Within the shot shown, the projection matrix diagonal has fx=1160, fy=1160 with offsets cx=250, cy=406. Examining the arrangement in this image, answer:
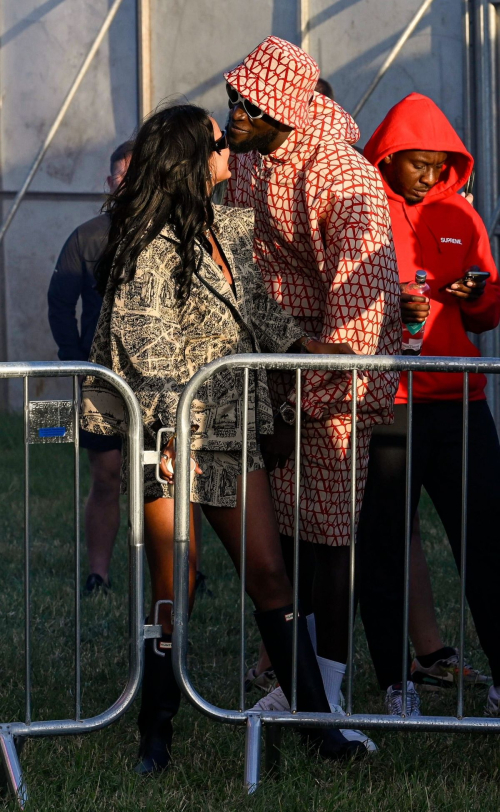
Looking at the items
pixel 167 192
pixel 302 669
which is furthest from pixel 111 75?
pixel 302 669

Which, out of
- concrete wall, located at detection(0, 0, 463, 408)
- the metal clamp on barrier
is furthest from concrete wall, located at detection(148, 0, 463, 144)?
the metal clamp on barrier

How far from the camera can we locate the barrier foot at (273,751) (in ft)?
10.4

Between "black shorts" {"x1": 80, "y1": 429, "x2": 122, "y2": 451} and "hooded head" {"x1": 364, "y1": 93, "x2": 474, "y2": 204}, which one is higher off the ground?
"hooded head" {"x1": 364, "y1": 93, "x2": 474, "y2": 204}

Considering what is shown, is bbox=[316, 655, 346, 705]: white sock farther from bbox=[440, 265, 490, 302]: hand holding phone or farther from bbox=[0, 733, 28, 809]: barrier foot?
bbox=[440, 265, 490, 302]: hand holding phone

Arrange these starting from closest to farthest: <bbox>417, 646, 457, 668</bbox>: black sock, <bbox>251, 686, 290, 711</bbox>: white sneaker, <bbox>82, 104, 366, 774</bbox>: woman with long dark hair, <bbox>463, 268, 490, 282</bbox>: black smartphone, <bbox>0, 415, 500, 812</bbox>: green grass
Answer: <bbox>0, 415, 500, 812</bbox>: green grass → <bbox>82, 104, 366, 774</bbox>: woman with long dark hair → <bbox>251, 686, 290, 711</bbox>: white sneaker → <bbox>463, 268, 490, 282</bbox>: black smartphone → <bbox>417, 646, 457, 668</bbox>: black sock

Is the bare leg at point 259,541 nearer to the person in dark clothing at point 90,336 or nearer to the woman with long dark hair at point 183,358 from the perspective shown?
the woman with long dark hair at point 183,358

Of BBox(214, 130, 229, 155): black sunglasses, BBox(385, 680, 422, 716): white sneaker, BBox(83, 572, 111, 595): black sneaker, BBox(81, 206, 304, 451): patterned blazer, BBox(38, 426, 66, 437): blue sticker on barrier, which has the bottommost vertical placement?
BBox(385, 680, 422, 716): white sneaker

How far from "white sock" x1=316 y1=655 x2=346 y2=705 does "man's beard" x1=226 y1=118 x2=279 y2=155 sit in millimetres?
1553

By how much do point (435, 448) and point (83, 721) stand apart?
149cm

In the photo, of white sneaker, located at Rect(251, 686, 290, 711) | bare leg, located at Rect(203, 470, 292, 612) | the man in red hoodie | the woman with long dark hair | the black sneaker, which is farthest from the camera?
the black sneaker

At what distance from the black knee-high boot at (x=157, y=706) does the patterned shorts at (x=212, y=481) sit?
1.31ft

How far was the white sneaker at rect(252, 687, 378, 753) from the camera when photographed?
3.36 meters

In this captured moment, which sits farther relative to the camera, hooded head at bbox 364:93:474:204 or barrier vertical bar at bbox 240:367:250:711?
hooded head at bbox 364:93:474:204

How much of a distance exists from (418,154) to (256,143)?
64 centimetres
